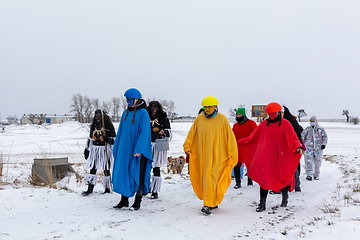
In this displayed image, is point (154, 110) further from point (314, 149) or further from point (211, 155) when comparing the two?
point (314, 149)

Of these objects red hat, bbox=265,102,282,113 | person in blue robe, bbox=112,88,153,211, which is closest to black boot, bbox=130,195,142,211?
person in blue robe, bbox=112,88,153,211

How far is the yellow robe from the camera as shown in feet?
17.0

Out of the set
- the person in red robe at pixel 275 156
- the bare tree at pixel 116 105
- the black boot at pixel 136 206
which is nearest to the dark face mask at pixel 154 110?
the black boot at pixel 136 206

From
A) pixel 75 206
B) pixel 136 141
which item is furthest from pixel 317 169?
pixel 75 206

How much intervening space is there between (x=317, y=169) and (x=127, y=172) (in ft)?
22.1

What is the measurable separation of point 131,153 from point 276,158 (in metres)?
2.87

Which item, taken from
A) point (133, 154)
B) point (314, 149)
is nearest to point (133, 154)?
point (133, 154)

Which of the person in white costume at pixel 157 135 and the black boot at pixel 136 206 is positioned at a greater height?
the person in white costume at pixel 157 135

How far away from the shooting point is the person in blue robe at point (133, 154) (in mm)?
5188

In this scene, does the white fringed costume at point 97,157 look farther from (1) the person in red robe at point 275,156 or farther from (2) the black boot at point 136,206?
(1) the person in red robe at point 275,156

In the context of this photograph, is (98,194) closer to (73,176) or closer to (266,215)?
(73,176)

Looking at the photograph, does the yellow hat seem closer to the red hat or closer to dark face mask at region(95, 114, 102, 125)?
the red hat

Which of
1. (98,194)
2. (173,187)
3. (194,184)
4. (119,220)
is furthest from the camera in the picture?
(173,187)

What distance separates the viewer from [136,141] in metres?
5.35
